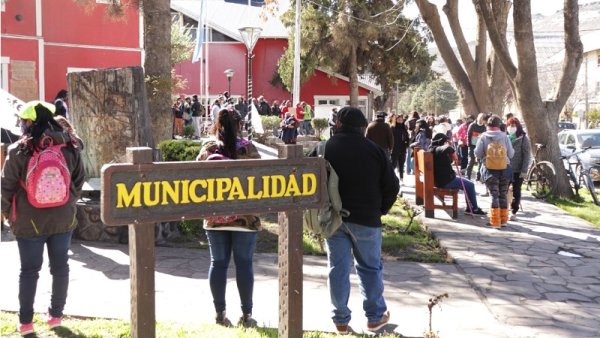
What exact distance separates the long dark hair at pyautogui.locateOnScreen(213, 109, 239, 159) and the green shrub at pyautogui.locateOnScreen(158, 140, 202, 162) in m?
4.73

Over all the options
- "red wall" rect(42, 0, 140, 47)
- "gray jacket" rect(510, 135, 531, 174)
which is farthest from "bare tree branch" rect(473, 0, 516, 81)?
"red wall" rect(42, 0, 140, 47)

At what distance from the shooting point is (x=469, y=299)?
6.28m

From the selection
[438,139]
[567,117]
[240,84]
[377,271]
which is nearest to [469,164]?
[438,139]

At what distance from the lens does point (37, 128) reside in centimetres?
479

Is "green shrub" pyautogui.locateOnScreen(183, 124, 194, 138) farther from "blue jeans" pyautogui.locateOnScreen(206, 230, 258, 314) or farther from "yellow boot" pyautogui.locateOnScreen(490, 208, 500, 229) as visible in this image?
"blue jeans" pyautogui.locateOnScreen(206, 230, 258, 314)

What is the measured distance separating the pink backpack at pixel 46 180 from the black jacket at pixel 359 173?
195 cm

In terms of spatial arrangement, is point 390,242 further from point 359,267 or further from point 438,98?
point 438,98

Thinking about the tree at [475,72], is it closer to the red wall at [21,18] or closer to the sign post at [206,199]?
the red wall at [21,18]

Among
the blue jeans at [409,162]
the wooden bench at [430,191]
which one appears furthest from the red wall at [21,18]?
the wooden bench at [430,191]

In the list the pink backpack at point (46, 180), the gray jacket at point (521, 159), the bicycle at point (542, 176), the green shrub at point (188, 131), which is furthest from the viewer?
the green shrub at point (188, 131)

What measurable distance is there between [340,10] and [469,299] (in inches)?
1205

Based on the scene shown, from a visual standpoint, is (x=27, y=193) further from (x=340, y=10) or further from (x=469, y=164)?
(x=340, y=10)

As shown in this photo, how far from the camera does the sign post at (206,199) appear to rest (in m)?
3.31

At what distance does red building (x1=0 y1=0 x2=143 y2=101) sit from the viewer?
61.9ft
